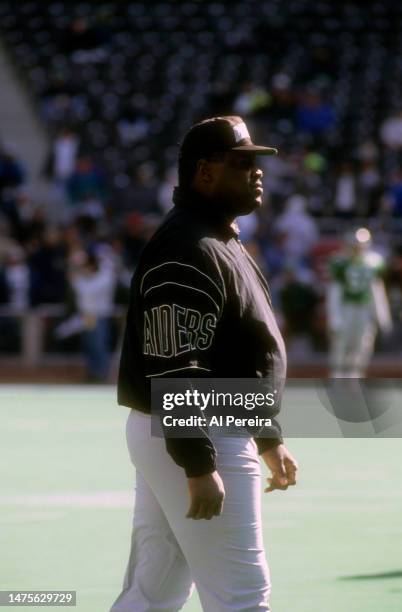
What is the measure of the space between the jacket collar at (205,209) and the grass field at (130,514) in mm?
2472

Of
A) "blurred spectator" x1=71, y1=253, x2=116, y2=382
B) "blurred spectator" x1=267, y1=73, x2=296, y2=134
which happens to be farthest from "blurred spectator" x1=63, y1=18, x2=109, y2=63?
"blurred spectator" x1=71, y1=253, x2=116, y2=382

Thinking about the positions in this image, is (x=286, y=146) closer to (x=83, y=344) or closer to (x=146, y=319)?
(x=83, y=344)

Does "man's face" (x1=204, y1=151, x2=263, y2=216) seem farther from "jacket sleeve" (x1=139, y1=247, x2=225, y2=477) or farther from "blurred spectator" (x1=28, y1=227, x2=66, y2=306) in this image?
"blurred spectator" (x1=28, y1=227, x2=66, y2=306)

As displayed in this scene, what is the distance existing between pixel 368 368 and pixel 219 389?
17.5 m

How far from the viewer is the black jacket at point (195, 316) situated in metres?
4.70

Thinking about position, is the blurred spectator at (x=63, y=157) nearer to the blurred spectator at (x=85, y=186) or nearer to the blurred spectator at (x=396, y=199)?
the blurred spectator at (x=85, y=186)

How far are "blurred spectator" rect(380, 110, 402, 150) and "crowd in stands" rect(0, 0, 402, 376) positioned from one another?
0.04m

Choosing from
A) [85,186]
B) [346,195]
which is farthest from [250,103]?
[85,186]

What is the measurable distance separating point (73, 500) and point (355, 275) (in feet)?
34.2

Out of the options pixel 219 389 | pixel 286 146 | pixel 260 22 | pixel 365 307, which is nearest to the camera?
pixel 219 389

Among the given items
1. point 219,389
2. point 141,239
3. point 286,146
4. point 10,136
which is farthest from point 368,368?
point 219,389

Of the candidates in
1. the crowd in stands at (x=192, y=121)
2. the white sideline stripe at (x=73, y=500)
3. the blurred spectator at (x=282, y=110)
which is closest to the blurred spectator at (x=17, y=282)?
the crowd in stands at (x=192, y=121)

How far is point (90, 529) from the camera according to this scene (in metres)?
9.11

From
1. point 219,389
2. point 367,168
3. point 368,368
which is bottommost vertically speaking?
point 368,368
